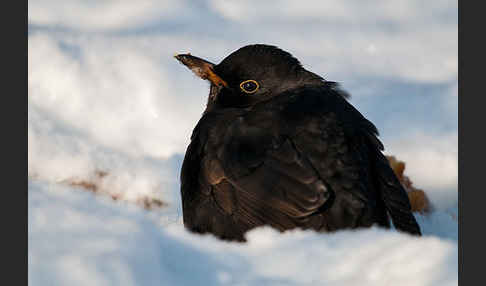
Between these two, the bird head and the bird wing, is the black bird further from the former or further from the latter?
the bird head

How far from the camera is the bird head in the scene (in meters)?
5.00

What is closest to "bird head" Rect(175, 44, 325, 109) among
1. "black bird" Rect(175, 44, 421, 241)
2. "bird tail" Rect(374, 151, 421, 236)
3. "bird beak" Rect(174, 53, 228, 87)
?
"bird beak" Rect(174, 53, 228, 87)

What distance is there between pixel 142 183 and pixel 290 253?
3.14 m

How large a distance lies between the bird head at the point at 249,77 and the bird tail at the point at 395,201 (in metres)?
→ 1.10

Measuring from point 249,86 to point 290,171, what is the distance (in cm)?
130

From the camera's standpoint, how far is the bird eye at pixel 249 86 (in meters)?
5.00

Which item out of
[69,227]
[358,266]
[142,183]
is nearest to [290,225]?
[358,266]

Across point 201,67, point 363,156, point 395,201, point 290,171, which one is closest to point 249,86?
point 201,67

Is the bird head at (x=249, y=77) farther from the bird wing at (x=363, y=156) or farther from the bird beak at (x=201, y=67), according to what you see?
the bird wing at (x=363, y=156)

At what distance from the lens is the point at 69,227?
2791mm

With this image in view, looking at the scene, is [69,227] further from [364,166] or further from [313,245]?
[364,166]

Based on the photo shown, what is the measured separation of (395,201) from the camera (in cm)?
422

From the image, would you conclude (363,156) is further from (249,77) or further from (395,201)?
(249,77)

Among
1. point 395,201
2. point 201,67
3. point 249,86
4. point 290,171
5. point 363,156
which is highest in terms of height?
point 201,67
